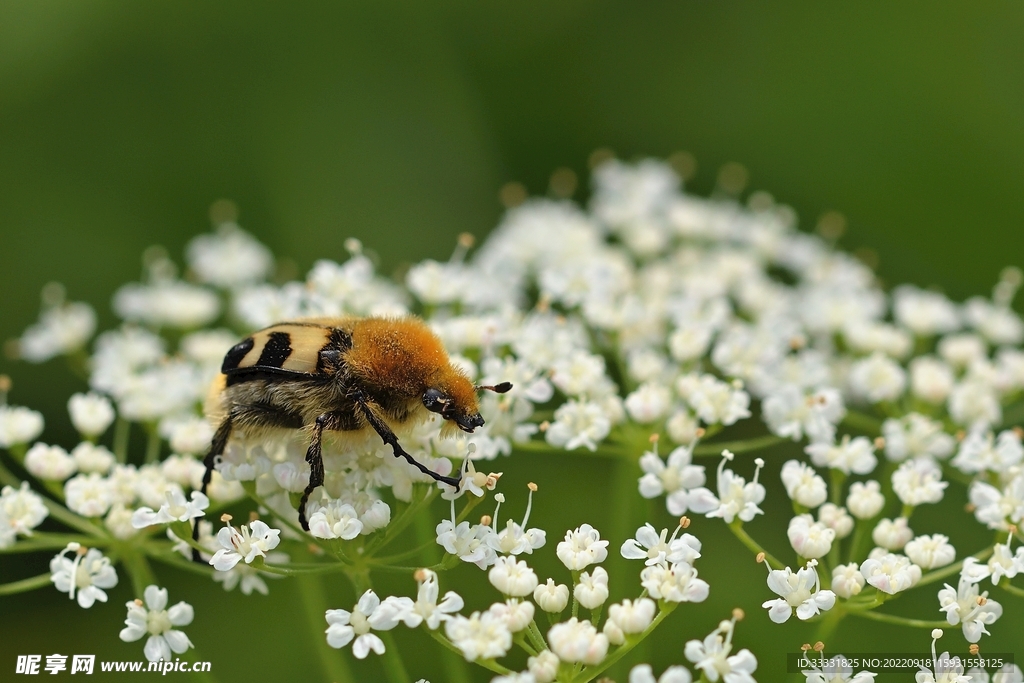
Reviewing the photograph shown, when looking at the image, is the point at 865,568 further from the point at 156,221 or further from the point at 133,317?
the point at 156,221

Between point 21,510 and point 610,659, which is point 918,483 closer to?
point 610,659

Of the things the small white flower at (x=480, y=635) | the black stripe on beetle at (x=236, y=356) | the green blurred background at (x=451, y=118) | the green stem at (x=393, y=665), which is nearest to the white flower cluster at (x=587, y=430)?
the small white flower at (x=480, y=635)

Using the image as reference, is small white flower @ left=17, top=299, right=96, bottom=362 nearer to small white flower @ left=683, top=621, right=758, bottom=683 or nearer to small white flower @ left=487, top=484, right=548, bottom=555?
small white flower @ left=487, top=484, right=548, bottom=555

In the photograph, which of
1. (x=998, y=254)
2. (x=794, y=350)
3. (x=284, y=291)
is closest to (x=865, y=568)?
(x=794, y=350)

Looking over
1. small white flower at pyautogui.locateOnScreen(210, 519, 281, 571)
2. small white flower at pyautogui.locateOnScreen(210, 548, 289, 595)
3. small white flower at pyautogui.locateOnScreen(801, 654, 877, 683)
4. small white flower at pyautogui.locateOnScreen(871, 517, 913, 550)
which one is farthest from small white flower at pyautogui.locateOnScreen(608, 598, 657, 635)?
small white flower at pyautogui.locateOnScreen(210, 548, 289, 595)

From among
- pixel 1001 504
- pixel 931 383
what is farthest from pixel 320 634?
pixel 931 383
